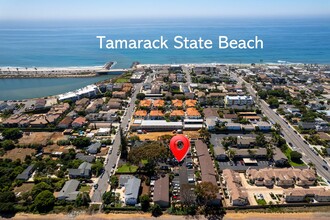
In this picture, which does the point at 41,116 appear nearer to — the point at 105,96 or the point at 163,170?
the point at 105,96

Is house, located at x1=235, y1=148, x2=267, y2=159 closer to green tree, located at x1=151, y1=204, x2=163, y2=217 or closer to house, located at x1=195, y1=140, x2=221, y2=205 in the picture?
house, located at x1=195, y1=140, x2=221, y2=205

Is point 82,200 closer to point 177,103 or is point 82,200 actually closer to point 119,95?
point 177,103

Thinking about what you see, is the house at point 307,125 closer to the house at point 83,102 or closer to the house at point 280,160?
the house at point 280,160

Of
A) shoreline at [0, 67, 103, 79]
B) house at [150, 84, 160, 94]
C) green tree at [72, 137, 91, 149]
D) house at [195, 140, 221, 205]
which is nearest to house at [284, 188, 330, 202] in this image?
house at [195, 140, 221, 205]

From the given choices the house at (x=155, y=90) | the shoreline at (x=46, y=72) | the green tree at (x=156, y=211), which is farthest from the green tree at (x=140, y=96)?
the green tree at (x=156, y=211)

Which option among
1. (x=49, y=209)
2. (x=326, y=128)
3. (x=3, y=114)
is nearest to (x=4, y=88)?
(x=3, y=114)

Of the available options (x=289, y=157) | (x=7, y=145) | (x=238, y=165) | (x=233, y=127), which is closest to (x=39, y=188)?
(x=7, y=145)

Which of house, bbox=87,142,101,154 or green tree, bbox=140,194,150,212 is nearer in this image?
green tree, bbox=140,194,150,212

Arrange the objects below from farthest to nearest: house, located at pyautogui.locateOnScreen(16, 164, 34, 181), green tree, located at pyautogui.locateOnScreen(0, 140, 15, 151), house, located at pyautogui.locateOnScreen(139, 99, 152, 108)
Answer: house, located at pyautogui.locateOnScreen(139, 99, 152, 108) < green tree, located at pyautogui.locateOnScreen(0, 140, 15, 151) < house, located at pyautogui.locateOnScreen(16, 164, 34, 181)
